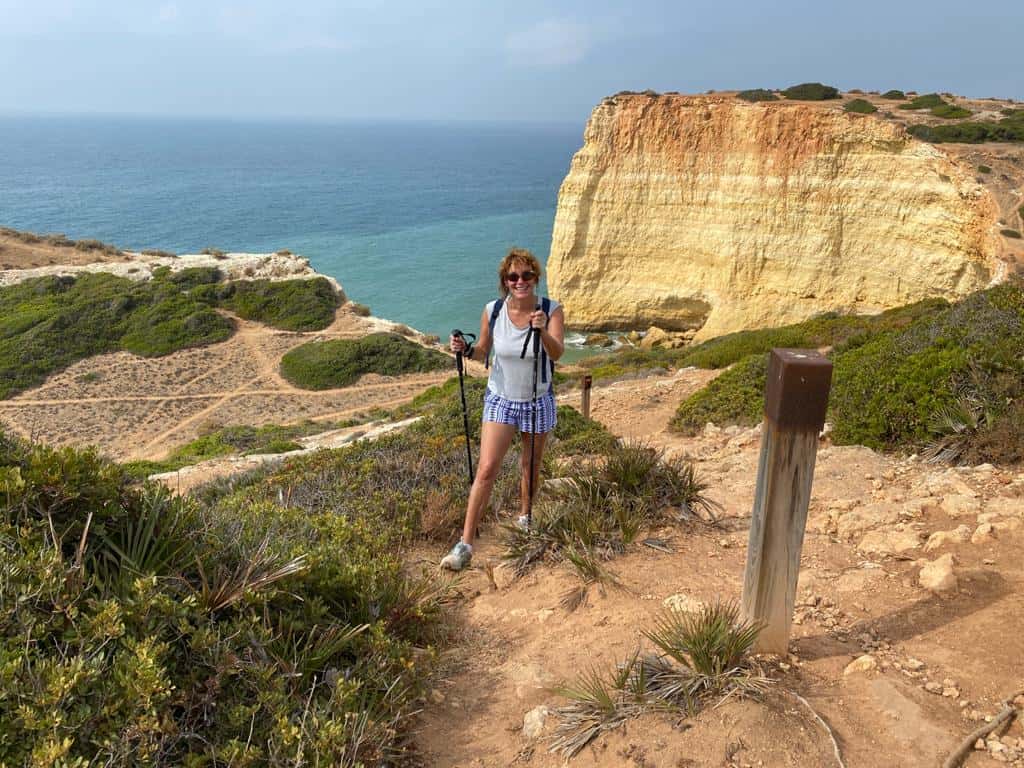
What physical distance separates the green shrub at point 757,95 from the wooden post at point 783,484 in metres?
31.0

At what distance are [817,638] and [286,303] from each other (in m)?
34.8

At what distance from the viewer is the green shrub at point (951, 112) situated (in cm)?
2762

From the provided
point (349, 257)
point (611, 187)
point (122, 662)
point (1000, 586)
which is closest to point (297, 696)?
point (122, 662)

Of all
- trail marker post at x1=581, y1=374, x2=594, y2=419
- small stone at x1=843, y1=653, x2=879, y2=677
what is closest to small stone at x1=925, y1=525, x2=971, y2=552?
small stone at x1=843, y1=653, x2=879, y2=677

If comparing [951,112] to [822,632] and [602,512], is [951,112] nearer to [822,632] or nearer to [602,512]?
[602,512]

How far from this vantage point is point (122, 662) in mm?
2354

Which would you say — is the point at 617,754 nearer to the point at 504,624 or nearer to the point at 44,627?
the point at 504,624

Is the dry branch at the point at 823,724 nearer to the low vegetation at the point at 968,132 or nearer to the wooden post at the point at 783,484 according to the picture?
the wooden post at the point at 783,484

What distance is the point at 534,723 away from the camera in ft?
9.43

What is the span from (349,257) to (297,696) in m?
57.9

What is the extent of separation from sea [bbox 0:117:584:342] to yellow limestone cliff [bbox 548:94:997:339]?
385 inches

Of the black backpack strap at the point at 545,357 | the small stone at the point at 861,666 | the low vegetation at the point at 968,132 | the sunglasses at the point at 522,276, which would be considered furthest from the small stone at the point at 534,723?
the low vegetation at the point at 968,132

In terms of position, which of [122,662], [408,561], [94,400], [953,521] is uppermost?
[122,662]

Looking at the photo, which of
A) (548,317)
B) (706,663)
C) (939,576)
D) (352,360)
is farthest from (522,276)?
(352,360)
